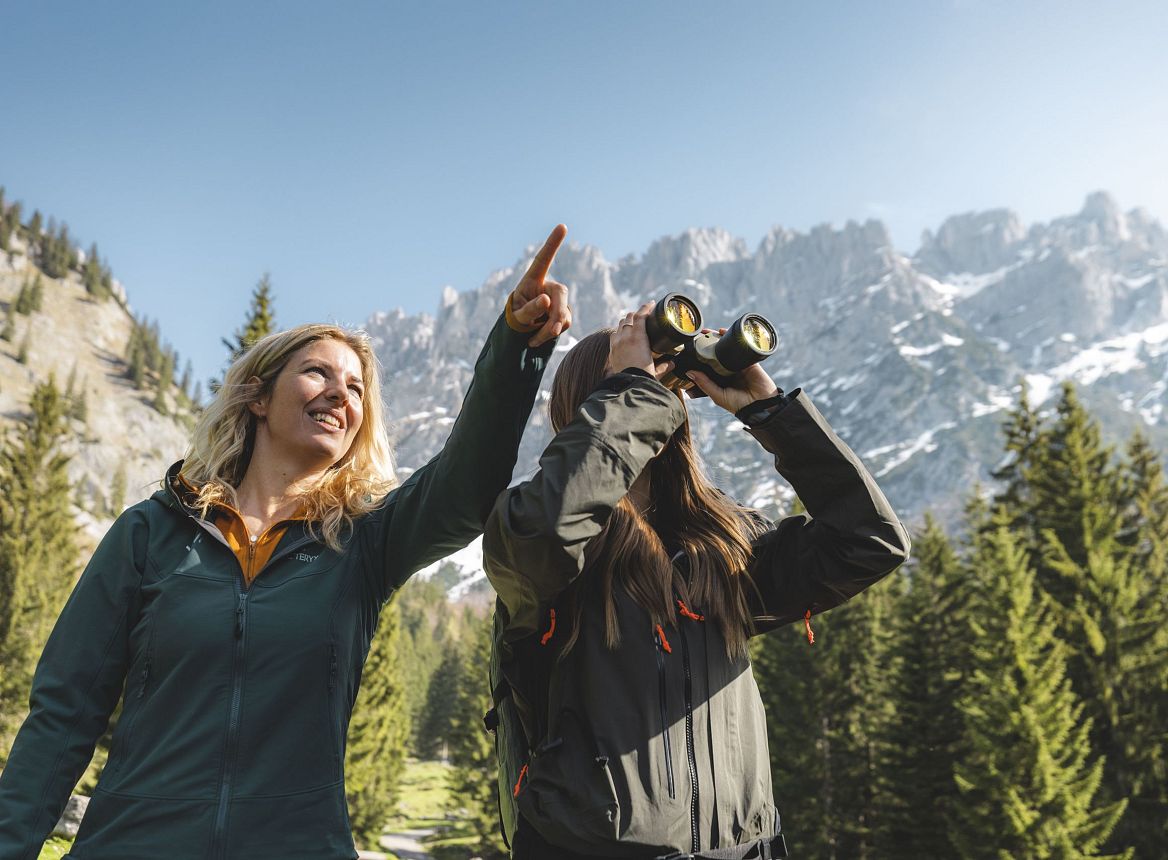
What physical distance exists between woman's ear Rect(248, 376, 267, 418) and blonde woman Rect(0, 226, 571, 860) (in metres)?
0.11

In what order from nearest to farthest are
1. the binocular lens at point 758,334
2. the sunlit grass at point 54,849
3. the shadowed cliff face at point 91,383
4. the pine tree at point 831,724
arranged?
the binocular lens at point 758,334 → the sunlit grass at point 54,849 → the pine tree at point 831,724 → the shadowed cliff face at point 91,383

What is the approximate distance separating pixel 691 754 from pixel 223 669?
1305mm

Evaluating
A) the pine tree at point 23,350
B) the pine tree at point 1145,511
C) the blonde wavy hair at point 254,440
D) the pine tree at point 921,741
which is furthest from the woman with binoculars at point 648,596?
the pine tree at point 23,350

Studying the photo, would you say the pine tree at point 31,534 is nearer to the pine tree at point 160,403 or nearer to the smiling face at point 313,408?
the smiling face at point 313,408

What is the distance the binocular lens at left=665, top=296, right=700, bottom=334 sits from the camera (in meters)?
2.62

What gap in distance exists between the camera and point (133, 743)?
212 cm

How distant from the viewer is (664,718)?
2.18 m

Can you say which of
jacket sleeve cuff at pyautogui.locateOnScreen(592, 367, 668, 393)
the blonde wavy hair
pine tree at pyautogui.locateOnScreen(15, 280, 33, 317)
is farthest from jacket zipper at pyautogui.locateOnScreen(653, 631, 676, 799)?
pine tree at pyautogui.locateOnScreen(15, 280, 33, 317)

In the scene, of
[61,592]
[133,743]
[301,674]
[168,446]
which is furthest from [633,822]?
[168,446]

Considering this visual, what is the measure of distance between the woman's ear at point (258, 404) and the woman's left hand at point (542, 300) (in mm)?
1054

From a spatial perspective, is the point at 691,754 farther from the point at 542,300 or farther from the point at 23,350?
the point at 23,350

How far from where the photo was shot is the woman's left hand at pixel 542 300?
231 cm

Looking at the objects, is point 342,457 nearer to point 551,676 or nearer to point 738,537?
point 551,676

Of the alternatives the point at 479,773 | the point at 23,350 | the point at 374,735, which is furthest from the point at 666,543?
the point at 23,350
